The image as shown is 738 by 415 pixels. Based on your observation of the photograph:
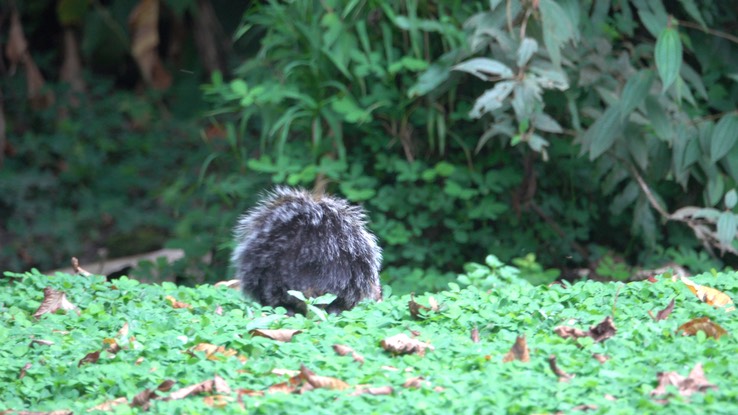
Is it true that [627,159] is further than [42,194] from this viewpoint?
No

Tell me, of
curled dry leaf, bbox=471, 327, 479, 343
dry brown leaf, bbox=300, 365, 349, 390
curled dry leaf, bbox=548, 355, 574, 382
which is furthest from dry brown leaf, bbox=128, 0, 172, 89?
curled dry leaf, bbox=548, 355, 574, 382

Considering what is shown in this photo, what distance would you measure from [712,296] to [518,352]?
129 centimetres

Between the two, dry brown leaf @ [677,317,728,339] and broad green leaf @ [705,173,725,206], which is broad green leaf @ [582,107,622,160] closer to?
broad green leaf @ [705,173,725,206]

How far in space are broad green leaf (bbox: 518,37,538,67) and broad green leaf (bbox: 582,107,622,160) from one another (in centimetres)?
71

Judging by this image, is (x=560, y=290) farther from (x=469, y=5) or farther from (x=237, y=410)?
(x=469, y=5)

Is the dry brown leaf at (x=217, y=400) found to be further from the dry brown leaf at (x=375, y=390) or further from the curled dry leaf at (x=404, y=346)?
the curled dry leaf at (x=404, y=346)

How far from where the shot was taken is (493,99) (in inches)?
222

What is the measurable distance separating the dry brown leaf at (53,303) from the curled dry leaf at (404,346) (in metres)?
1.85

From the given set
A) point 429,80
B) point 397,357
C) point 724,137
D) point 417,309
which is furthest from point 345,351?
point 724,137

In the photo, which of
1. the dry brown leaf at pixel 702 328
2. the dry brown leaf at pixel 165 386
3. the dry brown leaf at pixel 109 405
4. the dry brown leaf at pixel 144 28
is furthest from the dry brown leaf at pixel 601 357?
the dry brown leaf at pixel 144 28

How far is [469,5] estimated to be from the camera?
6770 mm

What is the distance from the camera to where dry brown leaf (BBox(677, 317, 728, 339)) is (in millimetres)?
3793

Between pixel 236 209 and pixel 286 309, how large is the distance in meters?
2.74

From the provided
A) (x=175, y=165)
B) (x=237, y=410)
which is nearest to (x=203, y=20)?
(x=175, y=165)
